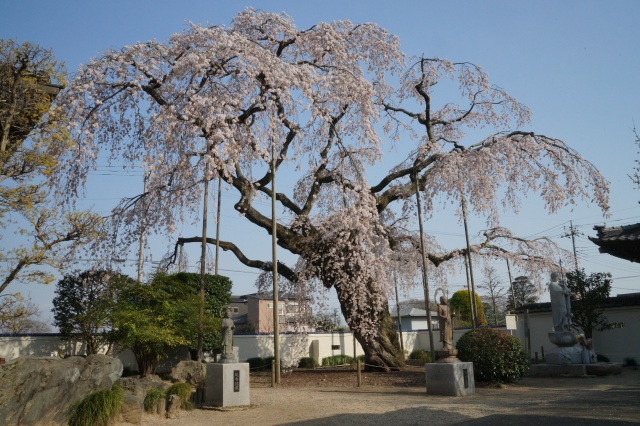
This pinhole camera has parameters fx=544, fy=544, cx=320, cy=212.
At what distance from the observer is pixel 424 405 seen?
464 inches

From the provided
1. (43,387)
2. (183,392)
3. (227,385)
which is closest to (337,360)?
(227,385)

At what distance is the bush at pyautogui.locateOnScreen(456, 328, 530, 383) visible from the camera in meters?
15.5

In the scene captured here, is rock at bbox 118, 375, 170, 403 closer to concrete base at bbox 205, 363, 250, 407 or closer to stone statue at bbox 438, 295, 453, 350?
concrete base at bbox 205, 363, 250, 407

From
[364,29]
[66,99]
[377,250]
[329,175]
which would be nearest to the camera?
[66,99]

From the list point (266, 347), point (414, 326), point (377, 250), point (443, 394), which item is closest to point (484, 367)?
point (443, 394)

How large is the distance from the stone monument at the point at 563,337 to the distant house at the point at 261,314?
33.5 ft

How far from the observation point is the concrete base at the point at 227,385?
40.2 feet

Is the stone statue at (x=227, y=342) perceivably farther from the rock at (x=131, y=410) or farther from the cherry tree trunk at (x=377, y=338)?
the cherry tree trunk at (x=377, y=338)

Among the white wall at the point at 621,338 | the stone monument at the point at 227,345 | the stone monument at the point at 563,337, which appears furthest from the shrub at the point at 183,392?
the white wall at the point at 621,338

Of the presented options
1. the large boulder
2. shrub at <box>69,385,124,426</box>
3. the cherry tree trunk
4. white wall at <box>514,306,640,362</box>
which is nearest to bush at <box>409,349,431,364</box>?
white wall at <box>514,306,640,362</box>

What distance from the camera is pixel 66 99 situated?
1323 centimetres

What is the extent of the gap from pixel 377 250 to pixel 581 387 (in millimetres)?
6931

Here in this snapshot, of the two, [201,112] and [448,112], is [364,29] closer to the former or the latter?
[448,112]

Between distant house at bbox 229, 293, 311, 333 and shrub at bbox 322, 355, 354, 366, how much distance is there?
8.39ft
